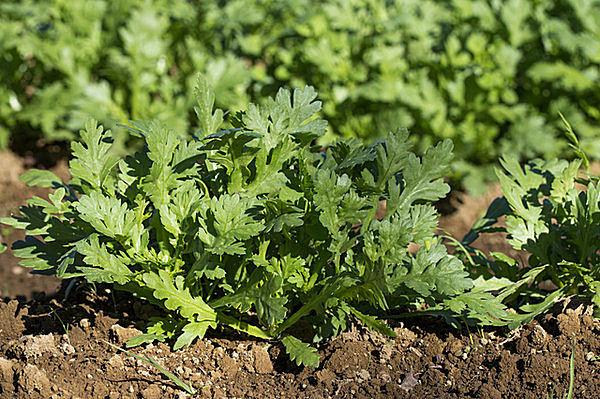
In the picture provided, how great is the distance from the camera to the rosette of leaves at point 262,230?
2.17 m

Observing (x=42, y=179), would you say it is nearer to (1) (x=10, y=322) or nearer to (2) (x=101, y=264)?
(1) (x=10, y=322)

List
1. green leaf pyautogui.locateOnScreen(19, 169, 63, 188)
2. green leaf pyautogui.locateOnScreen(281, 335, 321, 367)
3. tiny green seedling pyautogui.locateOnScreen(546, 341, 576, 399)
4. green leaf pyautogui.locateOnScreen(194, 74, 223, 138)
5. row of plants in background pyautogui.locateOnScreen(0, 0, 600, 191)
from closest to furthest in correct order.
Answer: tiny green seedling pyautogui.locateOnScreen(546, 341, 576, 399) → green leaf pyautogui.locateOnScreen(281, 335, 321, 367) → green leaf pyautogui.locateOnScreen(194, 74, 223, 138) → green leaf pyautogui.locateOnScreen(19, 169, 63, 188) → row of plants in background pyautogui.locateOnScreen(0, 0, 600, 191)

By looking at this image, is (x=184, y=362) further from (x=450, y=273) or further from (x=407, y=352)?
(x=450, y=273)

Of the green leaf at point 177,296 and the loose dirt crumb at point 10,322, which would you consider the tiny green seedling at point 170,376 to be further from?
the loose dirt crumb at point 10,322

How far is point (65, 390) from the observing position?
2096 millimetres

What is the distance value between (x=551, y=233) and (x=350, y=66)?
2685 mm

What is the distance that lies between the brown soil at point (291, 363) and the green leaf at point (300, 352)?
0.08 metres

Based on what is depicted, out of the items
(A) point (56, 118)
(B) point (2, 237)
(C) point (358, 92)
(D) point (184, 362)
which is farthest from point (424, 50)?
(D) point (184, 362)

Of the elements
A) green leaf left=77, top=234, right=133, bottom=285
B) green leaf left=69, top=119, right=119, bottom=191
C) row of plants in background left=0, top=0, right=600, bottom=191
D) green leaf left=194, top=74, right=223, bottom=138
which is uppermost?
green leaf left=194, top=74, right=223, bottom=138

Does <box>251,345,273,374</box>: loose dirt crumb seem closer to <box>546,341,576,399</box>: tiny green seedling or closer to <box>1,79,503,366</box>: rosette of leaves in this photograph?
<box>1,79,503,366</box>: rosette of leaves

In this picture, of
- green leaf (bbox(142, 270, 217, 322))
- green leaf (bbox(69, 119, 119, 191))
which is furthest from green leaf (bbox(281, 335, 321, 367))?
green leaf (bbox(69, 119, 119, 191))

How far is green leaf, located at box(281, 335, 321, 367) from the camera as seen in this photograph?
7.07ft

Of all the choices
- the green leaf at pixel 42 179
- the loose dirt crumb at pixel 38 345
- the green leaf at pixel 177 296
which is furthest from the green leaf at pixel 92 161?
the loose dirt crumb at pixel 38 345

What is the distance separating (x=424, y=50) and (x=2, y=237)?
3036 millimetres
